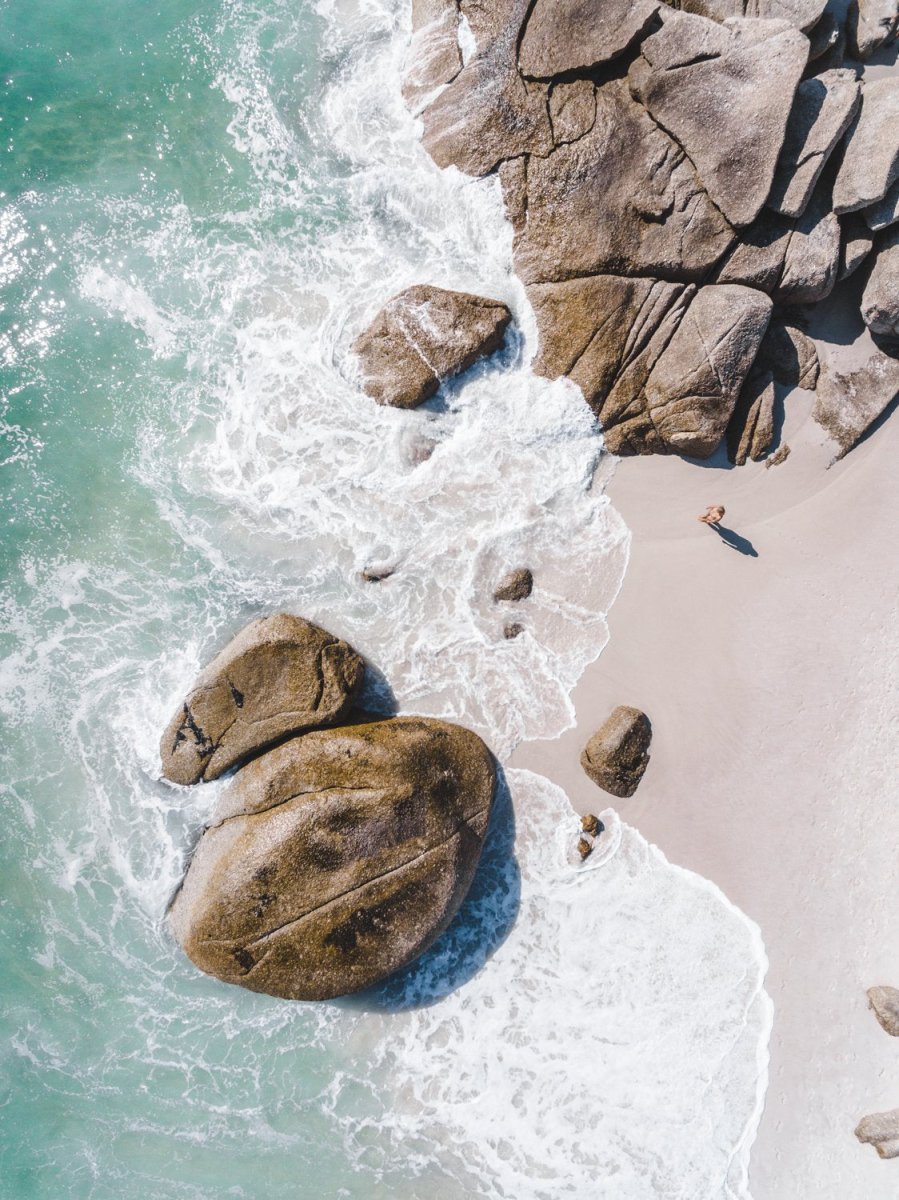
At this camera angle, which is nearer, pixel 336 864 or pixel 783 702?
pixel 336 864

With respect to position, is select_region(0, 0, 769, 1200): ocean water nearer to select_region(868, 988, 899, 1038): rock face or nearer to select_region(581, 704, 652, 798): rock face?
select_region(581, 704, 652, 798): rock face

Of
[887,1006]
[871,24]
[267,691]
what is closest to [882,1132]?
[887,1006]

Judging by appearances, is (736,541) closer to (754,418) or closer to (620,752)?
(754,418)

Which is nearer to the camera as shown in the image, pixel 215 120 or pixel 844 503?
pixel 844 503

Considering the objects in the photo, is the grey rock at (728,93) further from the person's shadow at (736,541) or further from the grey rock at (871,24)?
the person's shadow at (736,541)

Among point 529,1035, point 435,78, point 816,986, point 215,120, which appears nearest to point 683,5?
point 435,78

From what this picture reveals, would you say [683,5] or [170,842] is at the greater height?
[683,5]

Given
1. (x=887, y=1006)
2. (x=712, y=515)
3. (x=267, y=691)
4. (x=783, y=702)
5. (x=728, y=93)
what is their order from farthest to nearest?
(x=783, y=702), (x=712, y=515), (x=887, y=1006), (x=267, y=691), (x=728, y=93)

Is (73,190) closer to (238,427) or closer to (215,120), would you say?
(215,120)
